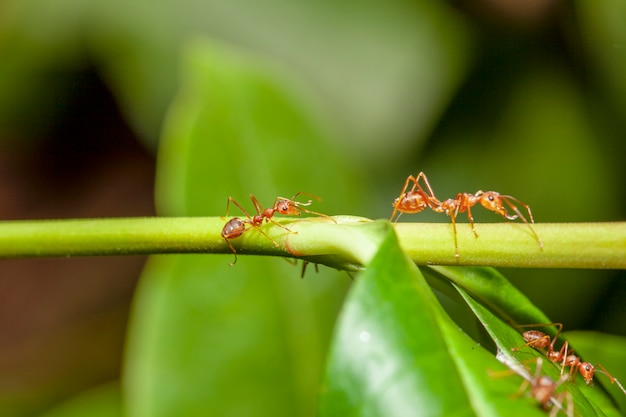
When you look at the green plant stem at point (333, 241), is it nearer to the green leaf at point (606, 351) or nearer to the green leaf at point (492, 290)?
the green leaf at point (492, 290)

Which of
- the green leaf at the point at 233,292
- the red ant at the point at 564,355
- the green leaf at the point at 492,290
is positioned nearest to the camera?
the green leaf at the point at 492,290

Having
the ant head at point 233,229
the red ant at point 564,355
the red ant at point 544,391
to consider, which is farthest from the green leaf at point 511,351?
the ant head at point 233,229

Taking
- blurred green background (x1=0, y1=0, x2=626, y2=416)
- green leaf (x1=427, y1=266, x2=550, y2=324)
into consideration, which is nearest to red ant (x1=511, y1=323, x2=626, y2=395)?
green leaf (x1=427, y1=266, x2=550, y2=324)

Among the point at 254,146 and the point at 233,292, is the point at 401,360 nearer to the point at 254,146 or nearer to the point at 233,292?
the point at 233,292

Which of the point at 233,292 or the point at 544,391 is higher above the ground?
the point at 233,292

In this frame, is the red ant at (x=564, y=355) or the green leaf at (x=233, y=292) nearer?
the red ant at (x=564, y=355)

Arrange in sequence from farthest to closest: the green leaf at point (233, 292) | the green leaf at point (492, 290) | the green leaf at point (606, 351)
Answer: the green leaf at point (233, 292) → the green leaf at point (606, 351) → the green leaf at point (492, 290)

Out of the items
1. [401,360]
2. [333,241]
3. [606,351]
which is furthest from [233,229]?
[606,351]
